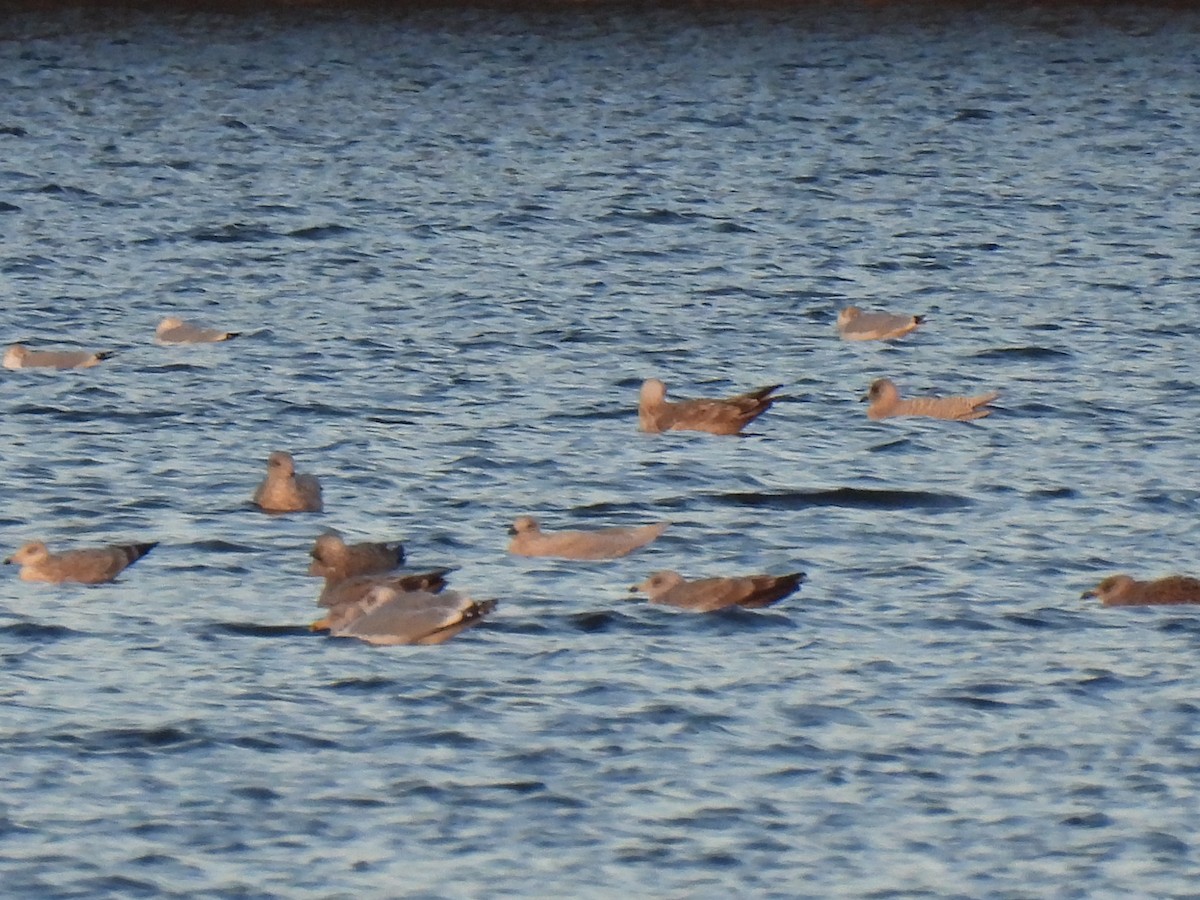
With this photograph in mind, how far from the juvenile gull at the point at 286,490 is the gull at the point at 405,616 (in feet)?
9.29

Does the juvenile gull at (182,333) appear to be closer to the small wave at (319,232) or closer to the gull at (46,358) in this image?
the gull at (46,358)

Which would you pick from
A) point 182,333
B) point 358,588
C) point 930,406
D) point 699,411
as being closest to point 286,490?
point 358,588

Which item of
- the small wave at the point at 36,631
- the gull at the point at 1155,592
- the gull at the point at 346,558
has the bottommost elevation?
the small wave at the point at 36,631

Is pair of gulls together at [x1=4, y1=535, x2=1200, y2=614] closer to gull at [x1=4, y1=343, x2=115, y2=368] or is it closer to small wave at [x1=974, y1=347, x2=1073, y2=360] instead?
gull at [x1=4, y1=343, x2=115, y2=368]

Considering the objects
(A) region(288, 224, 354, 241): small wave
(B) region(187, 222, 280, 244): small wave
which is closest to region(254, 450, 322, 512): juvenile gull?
(B) region(187, 222, 280, 244): small wave

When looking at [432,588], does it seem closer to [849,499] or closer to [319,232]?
[849,499]

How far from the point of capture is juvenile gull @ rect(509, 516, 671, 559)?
16.1 metres

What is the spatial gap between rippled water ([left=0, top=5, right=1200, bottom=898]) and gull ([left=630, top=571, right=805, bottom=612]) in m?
0.29

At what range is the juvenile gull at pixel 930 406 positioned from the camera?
20266 mm

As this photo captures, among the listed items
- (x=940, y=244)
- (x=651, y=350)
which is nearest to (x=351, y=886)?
(x=651, y=350)

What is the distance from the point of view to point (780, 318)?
81.5 feet

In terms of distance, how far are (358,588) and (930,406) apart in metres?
7.11

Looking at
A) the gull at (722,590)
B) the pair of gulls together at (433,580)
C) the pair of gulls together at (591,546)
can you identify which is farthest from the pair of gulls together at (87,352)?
the gull at (722,590)

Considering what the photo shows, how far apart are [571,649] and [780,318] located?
1094cm
